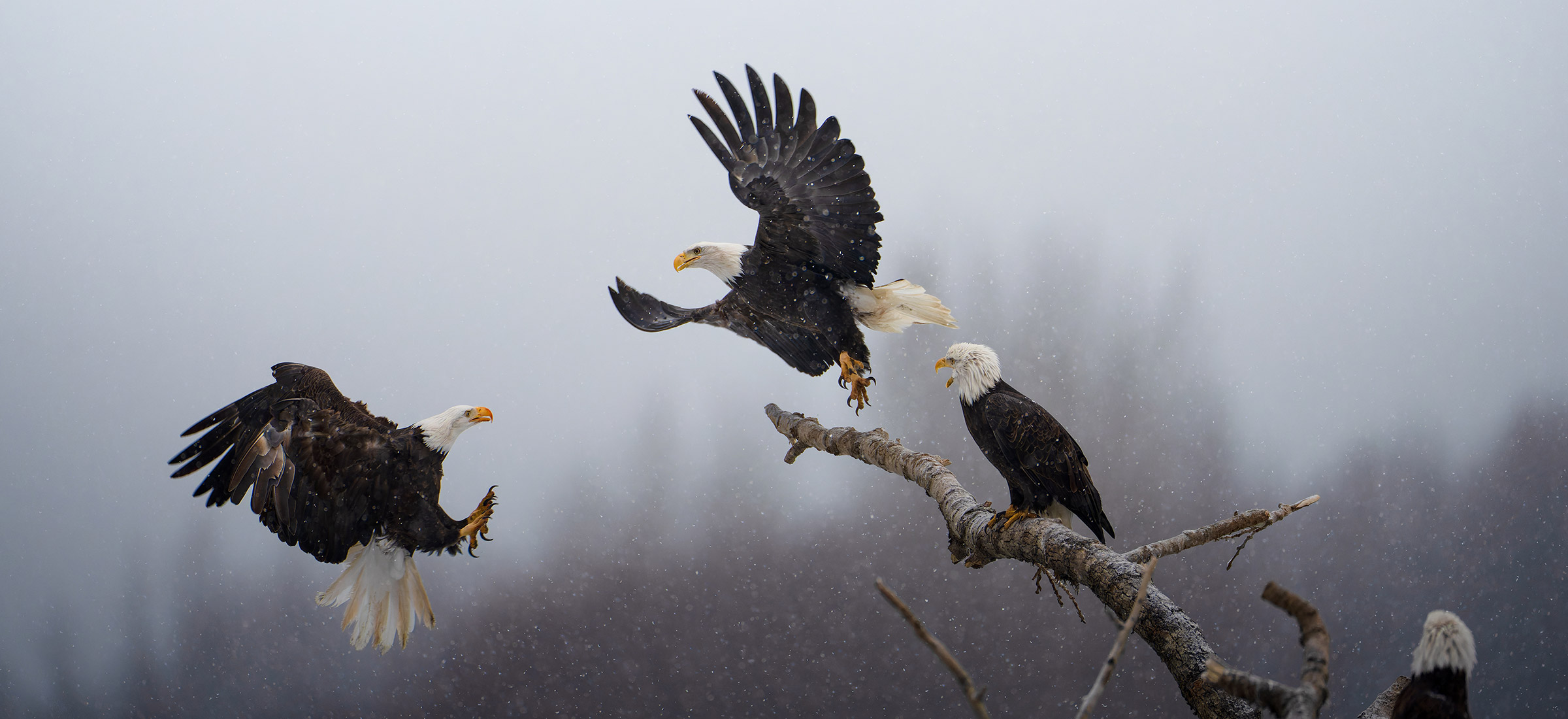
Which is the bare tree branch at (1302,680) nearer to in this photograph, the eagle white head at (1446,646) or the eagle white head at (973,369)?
the eagle white head at (1446,646)

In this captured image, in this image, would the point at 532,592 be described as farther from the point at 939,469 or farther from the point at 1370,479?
the point at 1370,479

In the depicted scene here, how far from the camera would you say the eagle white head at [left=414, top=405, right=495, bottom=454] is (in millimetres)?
2461

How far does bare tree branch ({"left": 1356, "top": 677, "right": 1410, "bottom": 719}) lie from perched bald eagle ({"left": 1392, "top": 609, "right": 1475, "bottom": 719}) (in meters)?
0.05

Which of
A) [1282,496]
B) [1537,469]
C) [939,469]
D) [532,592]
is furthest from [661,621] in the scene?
[1537,469]

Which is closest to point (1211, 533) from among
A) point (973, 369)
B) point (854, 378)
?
point (973, 369)

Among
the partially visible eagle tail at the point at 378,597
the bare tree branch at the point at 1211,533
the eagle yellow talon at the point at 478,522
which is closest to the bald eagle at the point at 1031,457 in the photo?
the bare tree branch at the point at 1211,533

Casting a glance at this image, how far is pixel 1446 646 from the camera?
1.22 metres

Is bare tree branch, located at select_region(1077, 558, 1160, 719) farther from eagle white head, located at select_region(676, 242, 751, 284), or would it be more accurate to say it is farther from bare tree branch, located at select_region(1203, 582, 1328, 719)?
eagle white head, located at select_region(676, 242, 751, 284)

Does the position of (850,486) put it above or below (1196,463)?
above

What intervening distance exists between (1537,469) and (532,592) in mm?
8785

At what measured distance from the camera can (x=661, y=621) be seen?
6.42 meters

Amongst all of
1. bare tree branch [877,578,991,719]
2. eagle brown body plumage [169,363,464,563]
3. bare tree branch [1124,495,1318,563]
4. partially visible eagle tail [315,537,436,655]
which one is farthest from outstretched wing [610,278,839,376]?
bare tree branch [877,578,991,719]

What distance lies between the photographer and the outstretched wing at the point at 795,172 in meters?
2.56

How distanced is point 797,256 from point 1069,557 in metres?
1.64
